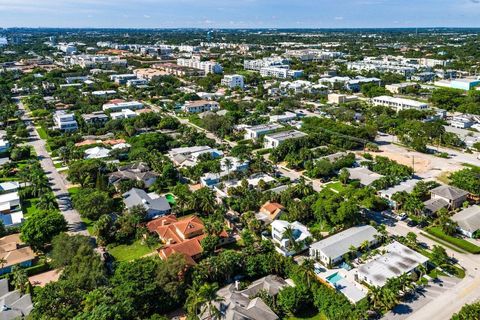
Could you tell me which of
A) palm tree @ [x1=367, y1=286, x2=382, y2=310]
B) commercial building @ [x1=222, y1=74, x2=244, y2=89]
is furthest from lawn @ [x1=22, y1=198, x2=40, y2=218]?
commercial building @ [x1=222, y1=74, x2=244, y2=89]

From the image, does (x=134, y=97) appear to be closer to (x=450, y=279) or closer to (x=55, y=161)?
(x=55, y=161)

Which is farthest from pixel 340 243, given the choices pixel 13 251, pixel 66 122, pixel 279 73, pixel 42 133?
pixel 279 73

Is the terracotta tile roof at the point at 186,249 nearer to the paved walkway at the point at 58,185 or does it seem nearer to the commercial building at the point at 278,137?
the paved walkway at the point at 58,185

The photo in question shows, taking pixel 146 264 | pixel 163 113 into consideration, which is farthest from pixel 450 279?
pixel 163 113

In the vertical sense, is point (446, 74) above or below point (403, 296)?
above

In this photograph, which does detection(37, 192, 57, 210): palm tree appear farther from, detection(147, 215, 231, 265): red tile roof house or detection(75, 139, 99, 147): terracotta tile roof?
detection(75, 139, 99, 147): terracotta tile roof

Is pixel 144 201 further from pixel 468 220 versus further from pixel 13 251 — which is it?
pixel 468 220
